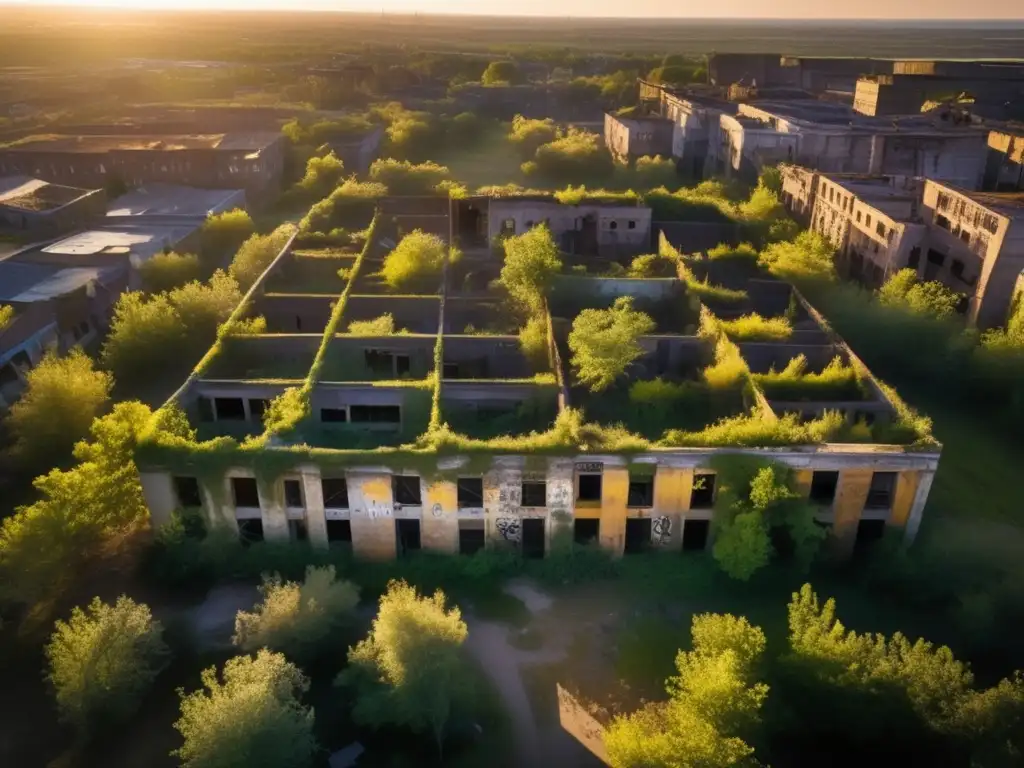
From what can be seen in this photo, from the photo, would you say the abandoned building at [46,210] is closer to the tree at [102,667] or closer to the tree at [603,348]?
the tree at [603,348]

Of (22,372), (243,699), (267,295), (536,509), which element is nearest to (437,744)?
(243,699)

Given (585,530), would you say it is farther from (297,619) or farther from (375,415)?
(297,619)

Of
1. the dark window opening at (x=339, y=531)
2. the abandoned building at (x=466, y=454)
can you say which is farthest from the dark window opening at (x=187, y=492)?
the dark window opening at (x=339, y=531)

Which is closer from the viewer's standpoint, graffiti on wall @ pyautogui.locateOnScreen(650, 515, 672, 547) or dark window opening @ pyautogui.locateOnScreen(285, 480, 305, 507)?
dark window opening @ pyautogui.locateOnScreen(285, 480, 305, 507)

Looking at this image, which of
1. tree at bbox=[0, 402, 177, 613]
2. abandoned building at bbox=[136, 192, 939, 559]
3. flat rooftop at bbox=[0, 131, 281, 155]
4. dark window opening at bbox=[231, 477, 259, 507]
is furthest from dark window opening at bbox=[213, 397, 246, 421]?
flat rooftop at bbox=[0, 131, 281, 155]

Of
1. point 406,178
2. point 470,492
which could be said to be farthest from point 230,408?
point 406,178

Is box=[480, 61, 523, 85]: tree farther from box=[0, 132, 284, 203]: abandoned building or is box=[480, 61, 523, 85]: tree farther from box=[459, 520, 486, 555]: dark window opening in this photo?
box=[459, 520, 486, 555]: dark window opening
